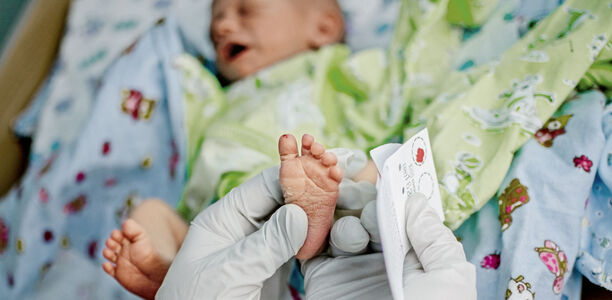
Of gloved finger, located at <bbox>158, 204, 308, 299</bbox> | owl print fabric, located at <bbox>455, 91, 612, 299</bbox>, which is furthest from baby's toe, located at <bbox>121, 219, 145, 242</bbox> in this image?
owl print fabric, located at <bbox>455, 91, 612, 299</bbox>

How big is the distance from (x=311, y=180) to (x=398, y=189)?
10 centimetres

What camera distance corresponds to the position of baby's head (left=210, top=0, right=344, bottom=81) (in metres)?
1.19

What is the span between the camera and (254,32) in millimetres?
1186

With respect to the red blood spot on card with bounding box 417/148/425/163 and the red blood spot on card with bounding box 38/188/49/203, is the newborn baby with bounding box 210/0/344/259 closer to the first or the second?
the red blood spot on card with bounding box 38/188/49/203

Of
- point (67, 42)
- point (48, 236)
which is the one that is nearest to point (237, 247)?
point (48, 236)

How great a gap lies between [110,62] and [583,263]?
1126 mm

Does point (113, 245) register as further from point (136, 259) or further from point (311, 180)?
point (311, 180)

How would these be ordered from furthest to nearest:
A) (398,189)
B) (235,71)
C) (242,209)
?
(235,71)
(242,209)
(398,189)

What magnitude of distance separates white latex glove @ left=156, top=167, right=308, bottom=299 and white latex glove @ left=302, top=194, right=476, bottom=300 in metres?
0.05

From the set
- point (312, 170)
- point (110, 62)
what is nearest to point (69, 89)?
point (110, 62)

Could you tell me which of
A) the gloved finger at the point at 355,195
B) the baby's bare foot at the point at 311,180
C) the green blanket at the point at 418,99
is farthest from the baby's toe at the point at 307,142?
the green blanket at the point at 418,99

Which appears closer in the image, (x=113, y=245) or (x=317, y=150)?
(x=317, y=150)

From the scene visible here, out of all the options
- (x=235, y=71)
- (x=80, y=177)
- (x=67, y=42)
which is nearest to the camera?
(x=80, y=177)

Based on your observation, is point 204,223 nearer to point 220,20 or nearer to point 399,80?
point 399,80
